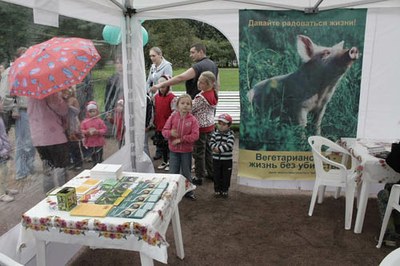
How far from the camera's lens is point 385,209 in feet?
9.72

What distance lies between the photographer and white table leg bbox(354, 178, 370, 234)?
3.14 meters

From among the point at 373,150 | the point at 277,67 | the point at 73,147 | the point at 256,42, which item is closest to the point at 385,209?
the point at 373,150

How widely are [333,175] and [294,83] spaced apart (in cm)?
112

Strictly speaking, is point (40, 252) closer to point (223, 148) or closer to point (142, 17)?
point (223, 148)

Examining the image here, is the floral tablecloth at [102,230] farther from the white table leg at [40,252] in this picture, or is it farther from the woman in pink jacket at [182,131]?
the woman in pink jacket at [182,131]

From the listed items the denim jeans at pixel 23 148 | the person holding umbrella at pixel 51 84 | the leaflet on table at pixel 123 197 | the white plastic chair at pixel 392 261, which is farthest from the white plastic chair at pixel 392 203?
the denim jeans at pixel 23 148

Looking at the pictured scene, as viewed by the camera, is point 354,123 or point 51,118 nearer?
point 51,118

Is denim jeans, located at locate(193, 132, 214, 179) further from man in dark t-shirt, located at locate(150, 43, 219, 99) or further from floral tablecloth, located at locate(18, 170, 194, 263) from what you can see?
floral tablecloth, located at locate(18, 170, 194, 263)

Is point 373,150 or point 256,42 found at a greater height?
point 256,42

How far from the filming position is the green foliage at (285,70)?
3916 mm

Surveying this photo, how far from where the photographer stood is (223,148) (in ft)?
12.5

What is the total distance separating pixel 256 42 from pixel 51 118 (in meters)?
2.31

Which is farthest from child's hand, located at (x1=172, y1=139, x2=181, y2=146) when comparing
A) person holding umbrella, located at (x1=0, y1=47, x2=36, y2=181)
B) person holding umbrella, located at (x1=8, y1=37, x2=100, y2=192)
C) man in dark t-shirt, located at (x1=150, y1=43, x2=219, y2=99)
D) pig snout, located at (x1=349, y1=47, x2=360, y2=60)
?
pig snout, located at (x1=349, y1=47, x2=360, y2=60)

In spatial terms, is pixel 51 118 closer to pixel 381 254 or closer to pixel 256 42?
pixel 256 42
